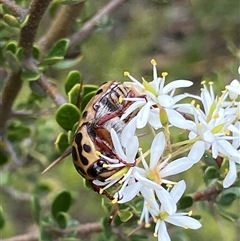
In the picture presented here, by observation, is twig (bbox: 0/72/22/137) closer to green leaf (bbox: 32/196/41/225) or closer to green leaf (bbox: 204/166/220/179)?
green leaf (bbox: 32/196/41/225)

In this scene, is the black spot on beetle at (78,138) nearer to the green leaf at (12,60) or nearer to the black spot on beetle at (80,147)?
the black spot on beetle at (80,147)

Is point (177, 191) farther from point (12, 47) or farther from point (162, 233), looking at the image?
point (12, 47)

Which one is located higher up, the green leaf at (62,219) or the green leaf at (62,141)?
the green leaf at (62,141)

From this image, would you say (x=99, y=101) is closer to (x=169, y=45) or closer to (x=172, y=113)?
(x=172, y=113)

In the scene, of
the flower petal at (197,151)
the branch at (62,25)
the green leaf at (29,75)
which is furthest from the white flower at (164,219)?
the branch at (62,25)

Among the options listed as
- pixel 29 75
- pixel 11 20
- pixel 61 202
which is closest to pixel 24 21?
pixel 11 20
